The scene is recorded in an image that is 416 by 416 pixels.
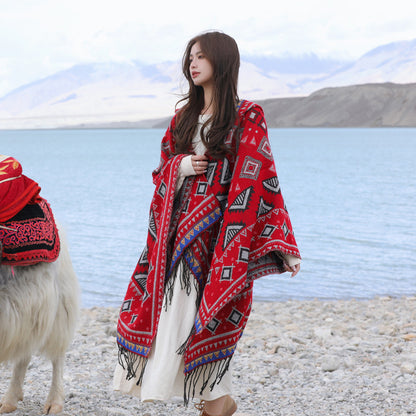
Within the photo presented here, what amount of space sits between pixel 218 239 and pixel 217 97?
0.58 metres

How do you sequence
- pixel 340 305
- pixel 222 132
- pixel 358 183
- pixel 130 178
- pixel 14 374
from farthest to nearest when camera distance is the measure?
pixel 130 178
pixel 358 183
pixel 340 305
pixel 14 374
pixel 222 132

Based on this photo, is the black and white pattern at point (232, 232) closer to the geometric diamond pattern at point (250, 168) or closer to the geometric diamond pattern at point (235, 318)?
the geometric diamond pattern at point (250, 168)

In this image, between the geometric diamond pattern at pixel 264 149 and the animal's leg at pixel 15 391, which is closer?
the geometric diamond pattern at pixel 264 149

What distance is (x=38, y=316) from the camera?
105 inches

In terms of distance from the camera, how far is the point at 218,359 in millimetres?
2598

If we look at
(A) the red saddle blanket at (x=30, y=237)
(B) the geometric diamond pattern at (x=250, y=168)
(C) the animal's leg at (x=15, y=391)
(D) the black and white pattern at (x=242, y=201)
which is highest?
(B) the geometric diamond pattern at (x=250, y=168)

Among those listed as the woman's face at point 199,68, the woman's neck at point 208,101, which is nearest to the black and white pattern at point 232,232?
the woman's neck at point 208,101

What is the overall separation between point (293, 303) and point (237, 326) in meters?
4.73

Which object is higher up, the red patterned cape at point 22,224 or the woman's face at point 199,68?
the woman's face at point 199,68

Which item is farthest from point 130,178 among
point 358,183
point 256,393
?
point 256,393

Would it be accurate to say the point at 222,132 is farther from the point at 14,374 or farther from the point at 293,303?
the point at 293,303

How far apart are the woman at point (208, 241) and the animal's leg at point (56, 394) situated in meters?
0.53

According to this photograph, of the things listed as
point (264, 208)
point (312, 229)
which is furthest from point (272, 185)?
point (312, 229)

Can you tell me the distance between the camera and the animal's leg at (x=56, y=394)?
302cm
